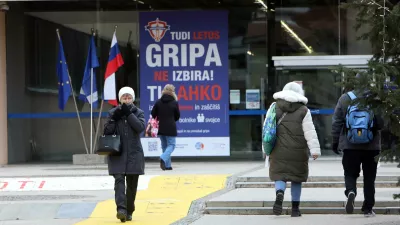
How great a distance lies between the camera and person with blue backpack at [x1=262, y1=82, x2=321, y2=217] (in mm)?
9718

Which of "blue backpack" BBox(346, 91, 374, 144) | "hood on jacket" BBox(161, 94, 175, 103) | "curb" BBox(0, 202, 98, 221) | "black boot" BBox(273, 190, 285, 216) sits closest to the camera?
"blue backpack" BBox(346, 91, 374, 144)

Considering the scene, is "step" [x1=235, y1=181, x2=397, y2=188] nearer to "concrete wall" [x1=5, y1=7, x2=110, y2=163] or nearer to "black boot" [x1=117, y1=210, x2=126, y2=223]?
"black boot" [x1=117, y1=210, x2=126, y2=223]

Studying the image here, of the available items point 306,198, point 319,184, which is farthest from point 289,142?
point 319,184

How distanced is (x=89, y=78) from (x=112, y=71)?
0.78 meters

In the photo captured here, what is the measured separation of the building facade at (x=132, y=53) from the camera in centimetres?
1889

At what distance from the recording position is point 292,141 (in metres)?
9.77

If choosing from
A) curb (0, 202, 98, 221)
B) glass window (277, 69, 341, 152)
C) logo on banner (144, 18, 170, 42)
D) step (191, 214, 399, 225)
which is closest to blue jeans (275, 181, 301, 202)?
step (191, 214, 399, 225)

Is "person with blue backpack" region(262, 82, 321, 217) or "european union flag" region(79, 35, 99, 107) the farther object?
"european union flag" region(79, 35, 99, 107)

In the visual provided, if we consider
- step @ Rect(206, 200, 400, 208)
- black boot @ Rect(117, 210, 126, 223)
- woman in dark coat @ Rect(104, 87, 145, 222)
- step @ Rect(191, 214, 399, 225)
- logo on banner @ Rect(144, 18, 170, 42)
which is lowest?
step @ Rect(191, 214, 399, 225)

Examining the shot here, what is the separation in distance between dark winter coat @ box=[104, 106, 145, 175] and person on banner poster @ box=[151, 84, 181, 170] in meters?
5.86

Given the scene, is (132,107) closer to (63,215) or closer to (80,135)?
(63,215)

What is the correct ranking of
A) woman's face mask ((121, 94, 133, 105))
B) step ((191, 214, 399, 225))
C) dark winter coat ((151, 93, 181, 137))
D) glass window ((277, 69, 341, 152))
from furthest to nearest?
glass window ((277, 69, 341, 152)) → dark winter coat ((151, 93, 181, 137)) → woman's face mask ((121, 94, 133, 105)) → step ((191, 214, 399, 225))

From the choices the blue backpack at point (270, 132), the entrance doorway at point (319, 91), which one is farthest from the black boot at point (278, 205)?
the entrance doorway at point (319, 91)

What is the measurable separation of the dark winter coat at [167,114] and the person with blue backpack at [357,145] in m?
6.26
